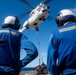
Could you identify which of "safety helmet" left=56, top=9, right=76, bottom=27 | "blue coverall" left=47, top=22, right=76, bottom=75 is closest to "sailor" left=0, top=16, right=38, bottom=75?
"blue coverall" left=47, top=22, right=76, bottom=75

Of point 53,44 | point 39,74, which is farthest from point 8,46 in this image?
point 39,74

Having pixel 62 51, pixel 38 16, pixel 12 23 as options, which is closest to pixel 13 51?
pixel 12 23

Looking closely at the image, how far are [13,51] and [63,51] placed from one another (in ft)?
4.21

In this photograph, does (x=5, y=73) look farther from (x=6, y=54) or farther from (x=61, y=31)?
(x=61, y=31)

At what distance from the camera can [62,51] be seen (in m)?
5.50

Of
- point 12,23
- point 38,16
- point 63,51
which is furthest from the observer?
point 38,16

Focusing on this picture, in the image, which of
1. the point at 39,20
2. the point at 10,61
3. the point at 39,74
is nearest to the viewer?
the point at 10,61

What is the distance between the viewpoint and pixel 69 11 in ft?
20.1

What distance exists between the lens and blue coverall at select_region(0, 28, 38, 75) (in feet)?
18.9

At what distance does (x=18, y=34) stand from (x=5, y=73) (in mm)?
1110

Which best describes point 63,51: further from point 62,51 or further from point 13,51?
point 13,51

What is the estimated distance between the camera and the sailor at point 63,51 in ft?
17.6

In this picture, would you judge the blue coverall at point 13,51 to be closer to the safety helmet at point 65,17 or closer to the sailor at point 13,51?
the sailor at point 13,51

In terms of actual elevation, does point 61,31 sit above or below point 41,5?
below
